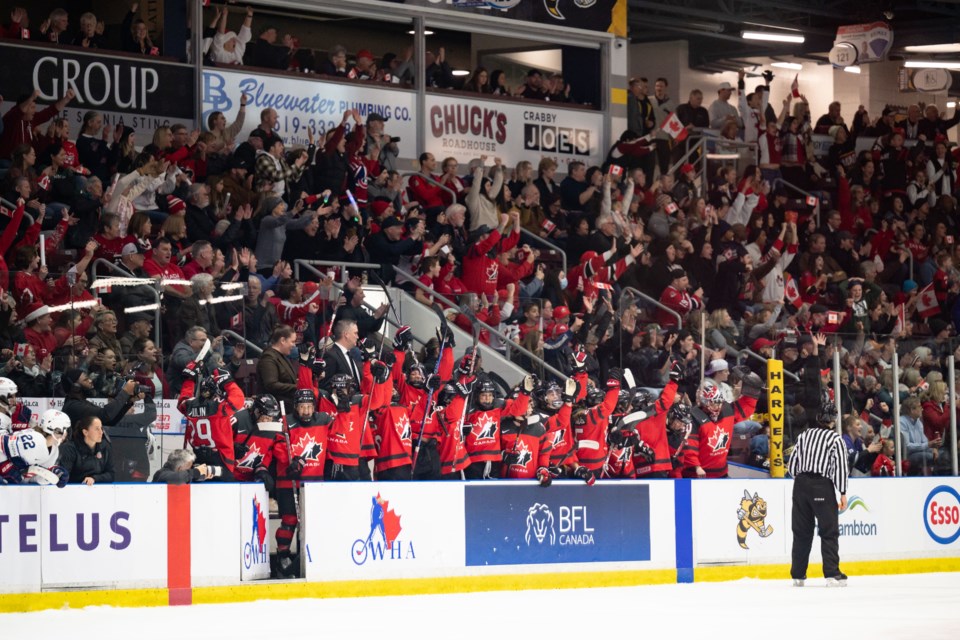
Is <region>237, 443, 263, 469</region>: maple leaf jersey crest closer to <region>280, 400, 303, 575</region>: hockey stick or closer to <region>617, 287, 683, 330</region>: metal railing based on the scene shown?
<region>280, 400, 303, 575</region>: hockey stick

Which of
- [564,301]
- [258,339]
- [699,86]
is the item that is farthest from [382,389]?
[699,86]

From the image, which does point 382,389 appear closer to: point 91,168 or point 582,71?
point 91,168

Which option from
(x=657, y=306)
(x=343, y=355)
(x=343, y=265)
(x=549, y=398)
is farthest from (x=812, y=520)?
(x=343, y=265)

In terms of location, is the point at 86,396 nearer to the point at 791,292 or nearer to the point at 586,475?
the point at 586,475

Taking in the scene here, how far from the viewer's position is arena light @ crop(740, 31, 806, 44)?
78.1 ft

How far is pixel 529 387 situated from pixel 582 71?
27.7 feet

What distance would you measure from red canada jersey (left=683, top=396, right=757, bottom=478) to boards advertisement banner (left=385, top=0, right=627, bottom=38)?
7001mm

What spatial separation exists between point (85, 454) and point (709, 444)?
19.2 feet

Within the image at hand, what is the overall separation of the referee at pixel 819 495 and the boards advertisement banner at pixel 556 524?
1.34m

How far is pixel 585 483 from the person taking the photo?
13.8 metres

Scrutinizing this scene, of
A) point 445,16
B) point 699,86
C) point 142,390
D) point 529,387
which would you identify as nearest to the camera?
point 142,390

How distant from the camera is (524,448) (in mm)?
13805

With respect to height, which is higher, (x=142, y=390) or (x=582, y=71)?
(x=582, y=71)

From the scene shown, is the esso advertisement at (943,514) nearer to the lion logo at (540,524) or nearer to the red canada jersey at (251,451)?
the lion logo at (540,524)
